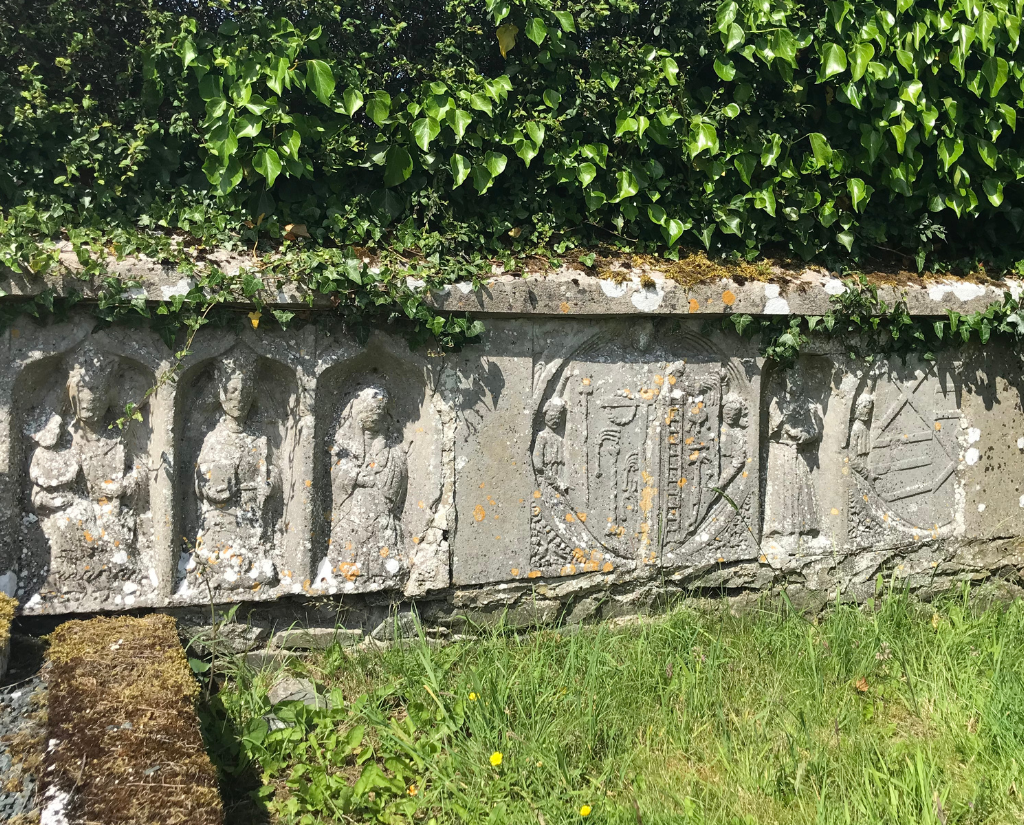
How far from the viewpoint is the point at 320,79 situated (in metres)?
3.21

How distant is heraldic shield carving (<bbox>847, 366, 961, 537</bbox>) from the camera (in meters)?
3.97

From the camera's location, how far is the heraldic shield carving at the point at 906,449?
3.97 meters

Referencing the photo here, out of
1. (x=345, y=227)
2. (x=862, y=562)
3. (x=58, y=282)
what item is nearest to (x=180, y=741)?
(x=58, y=282)

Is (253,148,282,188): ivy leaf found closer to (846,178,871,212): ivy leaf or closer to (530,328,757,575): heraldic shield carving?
(530,328,757,575): heraldic shield carving

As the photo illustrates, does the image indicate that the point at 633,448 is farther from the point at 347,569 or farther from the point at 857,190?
the point at 857,190

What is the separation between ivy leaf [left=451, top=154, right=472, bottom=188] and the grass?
1838 millimetres

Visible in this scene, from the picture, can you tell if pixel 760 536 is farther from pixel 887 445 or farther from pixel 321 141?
pixel 321 141

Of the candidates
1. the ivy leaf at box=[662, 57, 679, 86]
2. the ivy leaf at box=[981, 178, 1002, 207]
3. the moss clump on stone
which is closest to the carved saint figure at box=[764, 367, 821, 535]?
the ivy leaf at box=[981, 178, 1002, 207]

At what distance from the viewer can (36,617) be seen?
3.07m

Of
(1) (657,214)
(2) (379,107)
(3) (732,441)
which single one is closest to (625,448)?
(3) (732,441)

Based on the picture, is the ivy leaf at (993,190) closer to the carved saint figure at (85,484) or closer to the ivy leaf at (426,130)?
the ivy leaf at (426,130)

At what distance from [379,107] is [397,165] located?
228 millimetres

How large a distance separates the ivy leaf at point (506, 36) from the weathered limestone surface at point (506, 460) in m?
1.01

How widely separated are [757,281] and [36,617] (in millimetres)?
3158
